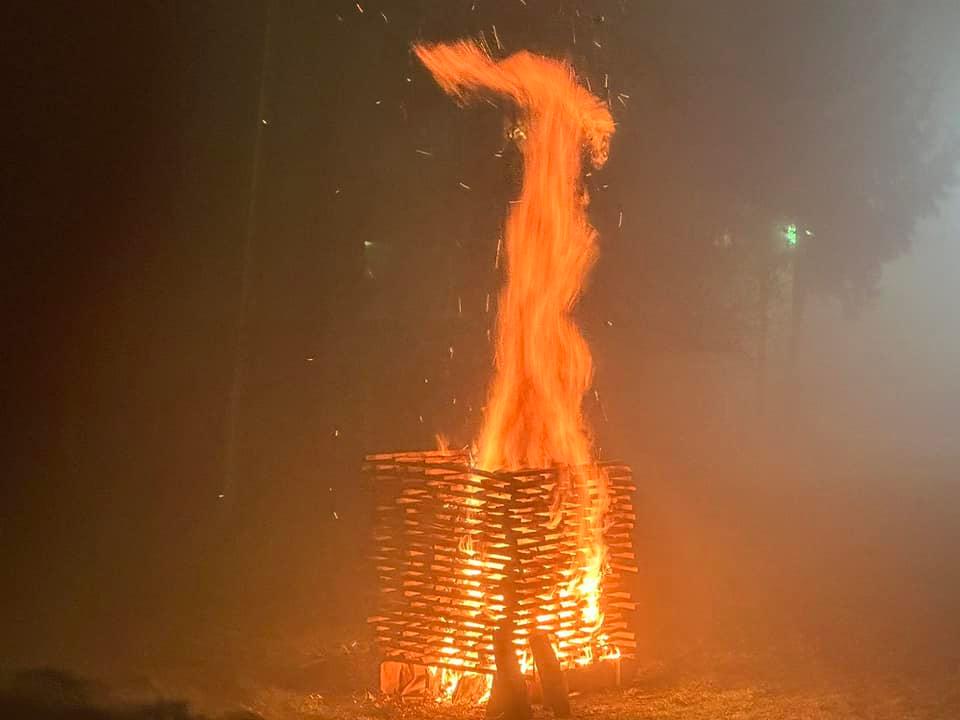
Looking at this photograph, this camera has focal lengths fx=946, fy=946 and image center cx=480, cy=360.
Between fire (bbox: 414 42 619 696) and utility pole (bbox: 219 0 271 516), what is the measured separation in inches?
235

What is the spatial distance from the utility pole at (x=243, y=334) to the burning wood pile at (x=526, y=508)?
5.74m

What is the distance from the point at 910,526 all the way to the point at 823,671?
5687mm

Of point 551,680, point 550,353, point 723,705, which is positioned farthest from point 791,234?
point 551,680

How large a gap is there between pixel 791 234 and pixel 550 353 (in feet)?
48.7

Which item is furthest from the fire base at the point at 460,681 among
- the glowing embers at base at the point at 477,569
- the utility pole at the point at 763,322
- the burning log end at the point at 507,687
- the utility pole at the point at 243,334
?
the utility pole at the point at 763,322

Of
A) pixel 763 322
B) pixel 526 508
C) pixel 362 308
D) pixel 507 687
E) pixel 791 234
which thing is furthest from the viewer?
pixel 791 234

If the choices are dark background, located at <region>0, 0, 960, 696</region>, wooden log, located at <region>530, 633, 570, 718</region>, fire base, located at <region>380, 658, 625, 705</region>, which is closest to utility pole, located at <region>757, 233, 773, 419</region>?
dark background, located at <region>0, 0, 960, 696</region>

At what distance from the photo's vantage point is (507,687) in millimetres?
4676

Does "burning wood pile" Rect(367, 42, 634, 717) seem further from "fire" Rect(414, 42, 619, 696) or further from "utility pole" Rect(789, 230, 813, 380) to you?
"utility pole" Rect(789, 230, 813, 380)

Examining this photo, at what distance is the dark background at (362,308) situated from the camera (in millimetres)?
7688

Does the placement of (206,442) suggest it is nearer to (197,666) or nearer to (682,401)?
(197,666)

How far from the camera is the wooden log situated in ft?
15.4

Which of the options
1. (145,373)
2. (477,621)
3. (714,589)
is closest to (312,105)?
(145,373)

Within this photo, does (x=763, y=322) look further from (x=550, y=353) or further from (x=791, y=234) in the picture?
(x=550, y=353)
